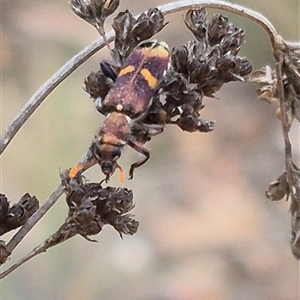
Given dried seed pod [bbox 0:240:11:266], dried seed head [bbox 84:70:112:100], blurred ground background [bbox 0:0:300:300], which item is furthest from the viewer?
blurred ground background [bbox 0:0:300:300]

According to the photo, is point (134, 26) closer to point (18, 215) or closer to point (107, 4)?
point (107, 4)

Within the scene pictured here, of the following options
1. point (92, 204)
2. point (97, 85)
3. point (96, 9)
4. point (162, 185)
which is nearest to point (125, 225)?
point (92, 204)

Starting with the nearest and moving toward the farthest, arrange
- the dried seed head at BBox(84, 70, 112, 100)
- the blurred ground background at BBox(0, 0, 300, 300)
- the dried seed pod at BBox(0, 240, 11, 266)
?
1. the dried seed pod at BBox(0, 240, 11, 266)
2. the dried seed head at BBox(84, 70, 112, 100)
3. the blurred ground background at BBox(0, 0, 300, 300)

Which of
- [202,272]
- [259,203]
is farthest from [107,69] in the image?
[259,203]

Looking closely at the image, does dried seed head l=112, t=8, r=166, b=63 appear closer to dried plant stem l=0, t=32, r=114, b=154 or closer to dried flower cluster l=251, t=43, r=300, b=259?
dried plant stem l=0, t=32, r=114, b=154

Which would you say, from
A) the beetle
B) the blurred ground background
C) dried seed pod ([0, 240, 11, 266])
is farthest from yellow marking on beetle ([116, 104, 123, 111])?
the blurred ground background

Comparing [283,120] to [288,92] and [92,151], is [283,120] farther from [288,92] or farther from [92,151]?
[92,151]

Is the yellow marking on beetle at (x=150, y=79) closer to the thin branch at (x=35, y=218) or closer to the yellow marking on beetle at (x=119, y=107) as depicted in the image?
the yellow marking on beetle at (x=119, y=107)
